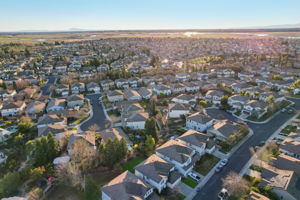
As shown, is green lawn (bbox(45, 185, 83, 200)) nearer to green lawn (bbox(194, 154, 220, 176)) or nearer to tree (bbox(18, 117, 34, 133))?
green lawn (bbox(194, 154, 220, 176))

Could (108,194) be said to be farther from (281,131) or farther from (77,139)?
(281,131)

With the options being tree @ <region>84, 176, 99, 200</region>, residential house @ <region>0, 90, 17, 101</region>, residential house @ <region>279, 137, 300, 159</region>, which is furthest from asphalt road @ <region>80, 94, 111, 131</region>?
residential house @ <region>279, 137, 300, 159</region>

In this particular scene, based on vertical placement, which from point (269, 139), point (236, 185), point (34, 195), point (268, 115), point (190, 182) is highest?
point (34, 195)

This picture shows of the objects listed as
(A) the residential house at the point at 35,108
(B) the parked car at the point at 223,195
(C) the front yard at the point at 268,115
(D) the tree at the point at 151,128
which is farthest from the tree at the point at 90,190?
(C) the front yard at the point at 268,115

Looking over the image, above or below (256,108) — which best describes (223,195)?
below

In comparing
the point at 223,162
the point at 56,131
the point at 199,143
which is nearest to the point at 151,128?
the point at 199,143

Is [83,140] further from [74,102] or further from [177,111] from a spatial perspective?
[74,102]

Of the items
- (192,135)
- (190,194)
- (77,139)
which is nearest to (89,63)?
(77,139)
